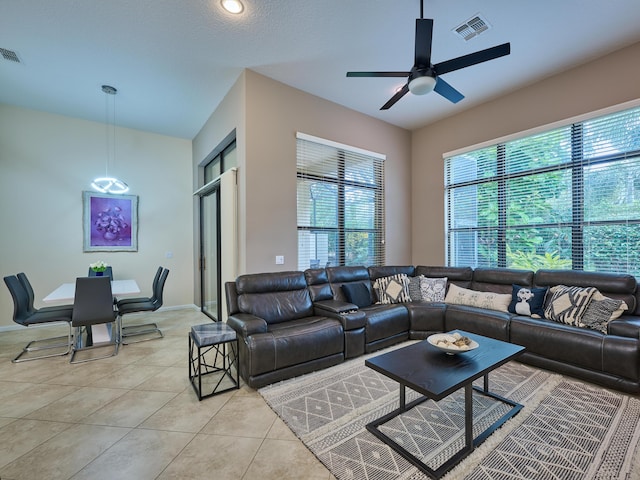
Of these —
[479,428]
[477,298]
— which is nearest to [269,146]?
[477,298]

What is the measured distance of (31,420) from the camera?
2.12 m

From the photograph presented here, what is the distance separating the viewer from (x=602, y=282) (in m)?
3.02

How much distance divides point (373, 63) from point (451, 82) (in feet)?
3.88

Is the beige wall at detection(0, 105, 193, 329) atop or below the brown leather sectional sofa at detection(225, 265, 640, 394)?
atop

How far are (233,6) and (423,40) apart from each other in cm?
169

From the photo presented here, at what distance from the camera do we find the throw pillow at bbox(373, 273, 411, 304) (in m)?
3.98

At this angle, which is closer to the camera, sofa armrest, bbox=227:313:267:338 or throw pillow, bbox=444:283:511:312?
sofa armrest, bbox=227:313:267:338

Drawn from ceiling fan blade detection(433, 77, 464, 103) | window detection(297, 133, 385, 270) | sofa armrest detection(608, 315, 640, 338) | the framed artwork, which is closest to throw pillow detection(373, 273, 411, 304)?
window detection(297, 133, 385, 270)

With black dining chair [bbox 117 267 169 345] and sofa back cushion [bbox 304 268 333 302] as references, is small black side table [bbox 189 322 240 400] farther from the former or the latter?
black dining chair [bbox 117 267 169 345]

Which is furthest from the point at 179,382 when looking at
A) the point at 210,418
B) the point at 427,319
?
the point at 427,319

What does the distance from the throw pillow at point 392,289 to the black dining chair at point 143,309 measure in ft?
10.4

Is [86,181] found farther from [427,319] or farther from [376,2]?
[427,319]

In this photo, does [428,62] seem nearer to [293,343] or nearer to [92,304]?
[293,343]

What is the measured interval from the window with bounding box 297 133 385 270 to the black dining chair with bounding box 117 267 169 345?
7.16ft
